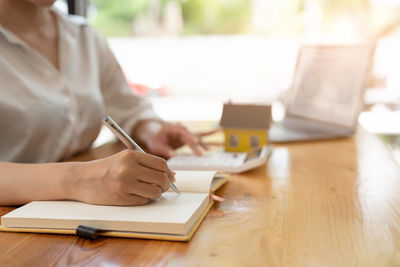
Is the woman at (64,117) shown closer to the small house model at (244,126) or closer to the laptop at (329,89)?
the small house model at (244,126)

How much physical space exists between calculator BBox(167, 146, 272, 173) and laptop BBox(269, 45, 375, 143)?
314 millimetres

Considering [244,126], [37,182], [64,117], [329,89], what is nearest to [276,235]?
[37,182]

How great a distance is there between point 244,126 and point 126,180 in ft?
1.94

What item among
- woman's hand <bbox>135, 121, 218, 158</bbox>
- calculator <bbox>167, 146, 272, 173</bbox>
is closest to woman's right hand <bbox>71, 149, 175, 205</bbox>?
calculator <bbox>167, 146, 272, 173</bbox>

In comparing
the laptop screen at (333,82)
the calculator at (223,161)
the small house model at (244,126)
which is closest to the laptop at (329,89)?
the laptop screen at (333,82)

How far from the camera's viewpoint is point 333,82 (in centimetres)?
143

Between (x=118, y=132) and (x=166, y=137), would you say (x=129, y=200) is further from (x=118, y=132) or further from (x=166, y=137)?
(x=166, y=137)

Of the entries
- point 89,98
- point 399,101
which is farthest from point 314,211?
point 399,101

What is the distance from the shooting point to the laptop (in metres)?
1.42

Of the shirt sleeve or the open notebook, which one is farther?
the shirt sleeve

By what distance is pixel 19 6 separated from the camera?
1.10 m

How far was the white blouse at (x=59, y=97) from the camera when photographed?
0.99 metres

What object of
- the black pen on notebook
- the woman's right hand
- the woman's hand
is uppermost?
the black pen on notebook

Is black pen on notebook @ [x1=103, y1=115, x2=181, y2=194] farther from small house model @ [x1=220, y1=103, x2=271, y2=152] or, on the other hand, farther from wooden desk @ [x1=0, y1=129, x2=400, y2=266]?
small house model @ [x1=220, y1=103, x2=271, y2=152]
